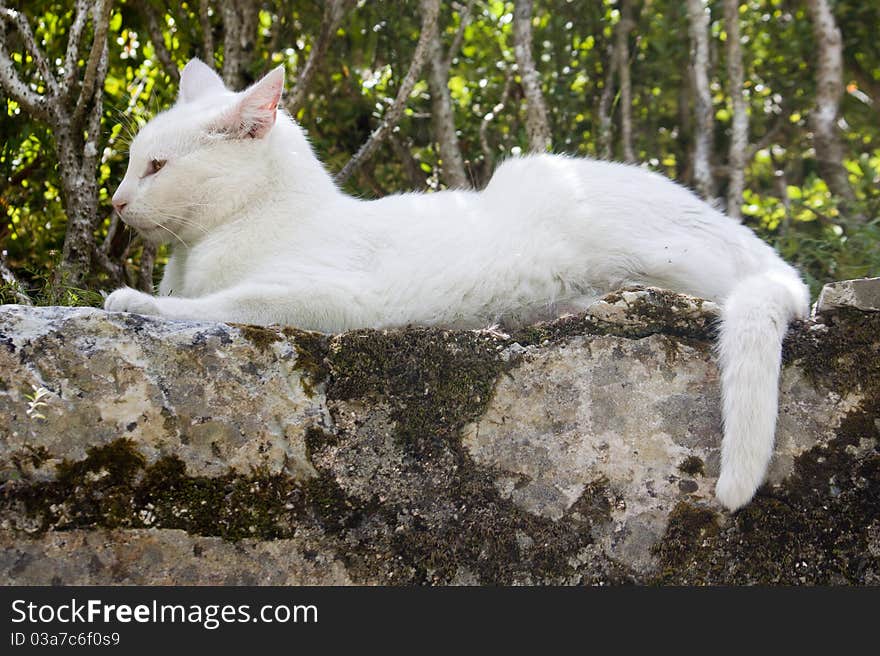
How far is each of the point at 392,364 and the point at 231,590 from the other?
754 millimetres

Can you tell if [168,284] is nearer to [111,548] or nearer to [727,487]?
[111,548]

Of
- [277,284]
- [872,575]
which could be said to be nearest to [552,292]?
[277,284]

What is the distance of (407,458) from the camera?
8.34ft

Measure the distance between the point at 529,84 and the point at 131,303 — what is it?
2789 mm

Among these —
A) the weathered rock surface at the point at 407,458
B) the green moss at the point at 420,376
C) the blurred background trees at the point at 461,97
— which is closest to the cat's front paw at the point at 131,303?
the weathered rock surface at the point at 407,458

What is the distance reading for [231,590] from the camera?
230 centimetres

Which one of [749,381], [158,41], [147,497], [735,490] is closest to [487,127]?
[158,41]

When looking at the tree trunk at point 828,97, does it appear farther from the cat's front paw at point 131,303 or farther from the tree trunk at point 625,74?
A: the cat's front paw at point 131,303

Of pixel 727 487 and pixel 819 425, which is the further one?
pixel 819 425


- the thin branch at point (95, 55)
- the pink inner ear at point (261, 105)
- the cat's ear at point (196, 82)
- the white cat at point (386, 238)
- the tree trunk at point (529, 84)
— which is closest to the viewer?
the white cat at point (386, 238)

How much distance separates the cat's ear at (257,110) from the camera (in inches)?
130

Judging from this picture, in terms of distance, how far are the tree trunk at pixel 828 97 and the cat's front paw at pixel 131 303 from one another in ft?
13.9

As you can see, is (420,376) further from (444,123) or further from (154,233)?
(444,123)

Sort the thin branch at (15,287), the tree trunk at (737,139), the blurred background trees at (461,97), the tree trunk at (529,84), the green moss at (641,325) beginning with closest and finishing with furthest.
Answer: the green moss at (641,325) < the thin branch at (15,287) < the blurred background trees at (461,97) < the tree trunk at (529,84) < the tree trunk at (737,139)
